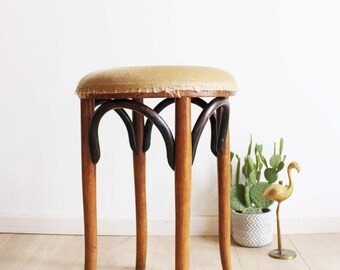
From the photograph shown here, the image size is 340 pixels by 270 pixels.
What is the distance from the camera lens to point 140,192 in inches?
52.9

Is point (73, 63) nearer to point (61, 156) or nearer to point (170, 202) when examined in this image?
point (61, 156)

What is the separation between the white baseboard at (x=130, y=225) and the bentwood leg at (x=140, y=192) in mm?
320

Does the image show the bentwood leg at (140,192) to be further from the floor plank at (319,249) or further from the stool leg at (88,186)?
the floor plank at (319,249)

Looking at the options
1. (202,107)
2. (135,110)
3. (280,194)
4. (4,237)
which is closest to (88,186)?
(135,110)

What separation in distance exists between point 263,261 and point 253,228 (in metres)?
0.12

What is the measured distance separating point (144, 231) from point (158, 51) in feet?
2.07

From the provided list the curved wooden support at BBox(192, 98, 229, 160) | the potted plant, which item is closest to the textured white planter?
the potted plant

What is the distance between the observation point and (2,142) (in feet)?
5.67

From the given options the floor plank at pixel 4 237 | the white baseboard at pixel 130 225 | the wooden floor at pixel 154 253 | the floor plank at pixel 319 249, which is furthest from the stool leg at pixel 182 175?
the floor plank at pixel 4 237

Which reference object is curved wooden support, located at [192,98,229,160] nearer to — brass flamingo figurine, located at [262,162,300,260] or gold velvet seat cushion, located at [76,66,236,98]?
gold velvet seat cushion, located at [76,66,236,98]

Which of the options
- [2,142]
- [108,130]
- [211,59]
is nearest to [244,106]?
[211,59]

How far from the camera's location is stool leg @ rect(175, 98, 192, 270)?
1.01 m

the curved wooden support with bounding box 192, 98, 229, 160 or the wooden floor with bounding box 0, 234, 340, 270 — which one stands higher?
the curved wooden support with bounding box 192, 98, 229, 160

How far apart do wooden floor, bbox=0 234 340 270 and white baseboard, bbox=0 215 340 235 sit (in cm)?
3
